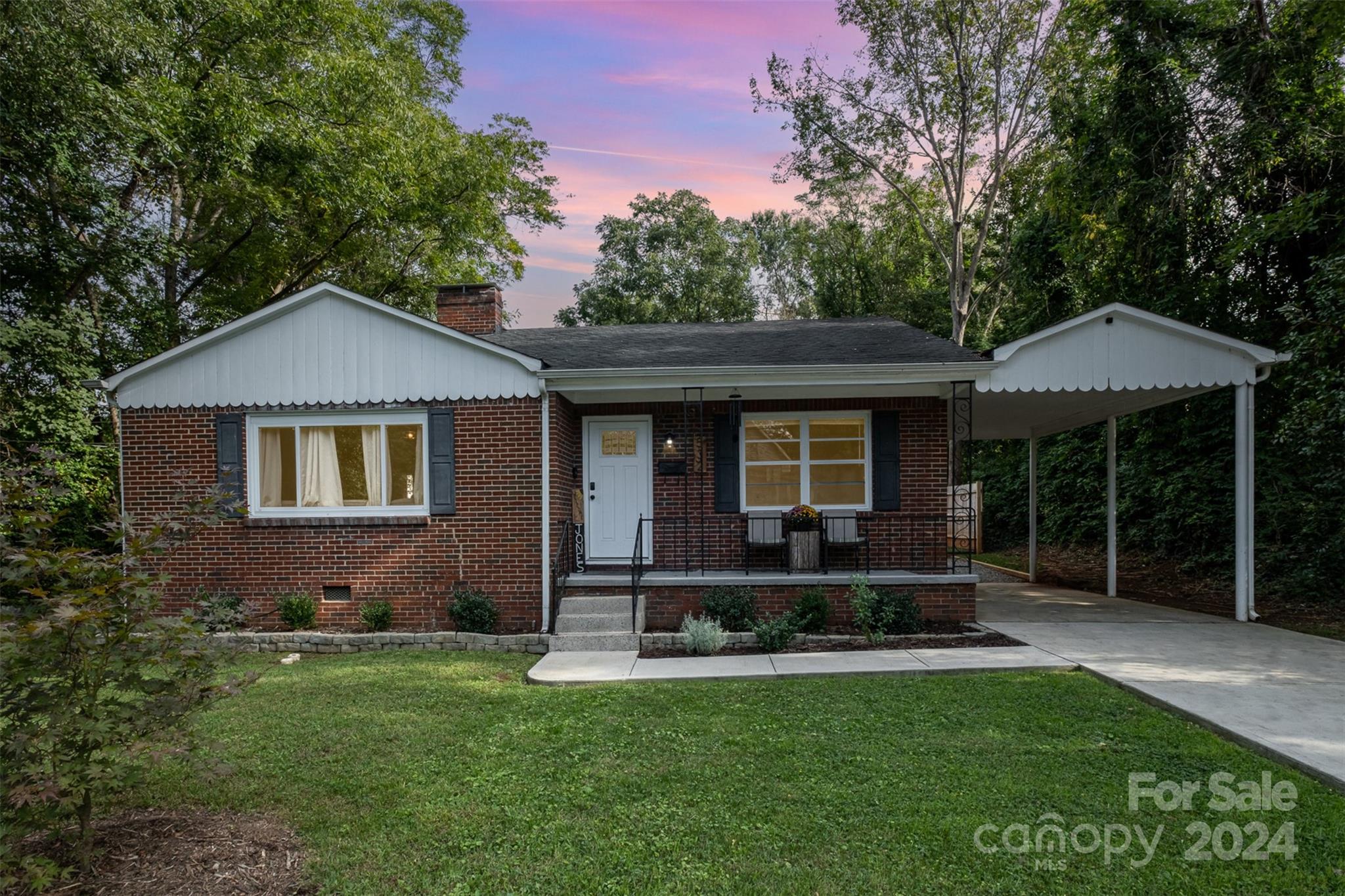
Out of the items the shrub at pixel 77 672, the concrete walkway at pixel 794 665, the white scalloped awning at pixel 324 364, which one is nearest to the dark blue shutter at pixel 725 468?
the white scalloped awning at pixel 324 364

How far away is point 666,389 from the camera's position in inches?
338

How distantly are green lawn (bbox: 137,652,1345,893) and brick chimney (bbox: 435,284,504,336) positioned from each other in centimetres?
634

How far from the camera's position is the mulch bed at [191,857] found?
9.32ft

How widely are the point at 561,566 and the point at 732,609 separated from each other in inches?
85.2

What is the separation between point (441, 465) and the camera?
318 inches

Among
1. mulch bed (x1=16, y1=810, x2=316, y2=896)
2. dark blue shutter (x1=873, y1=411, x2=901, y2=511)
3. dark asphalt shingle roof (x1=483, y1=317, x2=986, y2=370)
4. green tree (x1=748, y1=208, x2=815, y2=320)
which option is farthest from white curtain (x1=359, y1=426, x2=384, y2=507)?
green tree (x1=748, y1=208, x2=815, y2=320)

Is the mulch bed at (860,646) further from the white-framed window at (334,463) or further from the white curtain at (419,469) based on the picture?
the white-framed window at (334,463)

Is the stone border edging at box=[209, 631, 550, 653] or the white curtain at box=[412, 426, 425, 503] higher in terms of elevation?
the white curtain at box=[412, 426, 425, 503]

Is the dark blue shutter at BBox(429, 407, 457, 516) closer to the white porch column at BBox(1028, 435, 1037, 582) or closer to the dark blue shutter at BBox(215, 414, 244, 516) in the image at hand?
the dark blue shutter at BBox(215, 414, 244, 516)

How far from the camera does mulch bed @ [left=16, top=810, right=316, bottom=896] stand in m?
2.84

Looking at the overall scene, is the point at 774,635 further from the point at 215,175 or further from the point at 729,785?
the point at 215,175

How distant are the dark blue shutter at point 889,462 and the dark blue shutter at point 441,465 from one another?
5.31 metres

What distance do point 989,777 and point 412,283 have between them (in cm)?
1868

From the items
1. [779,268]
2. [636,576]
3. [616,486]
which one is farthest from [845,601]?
[779,268]
